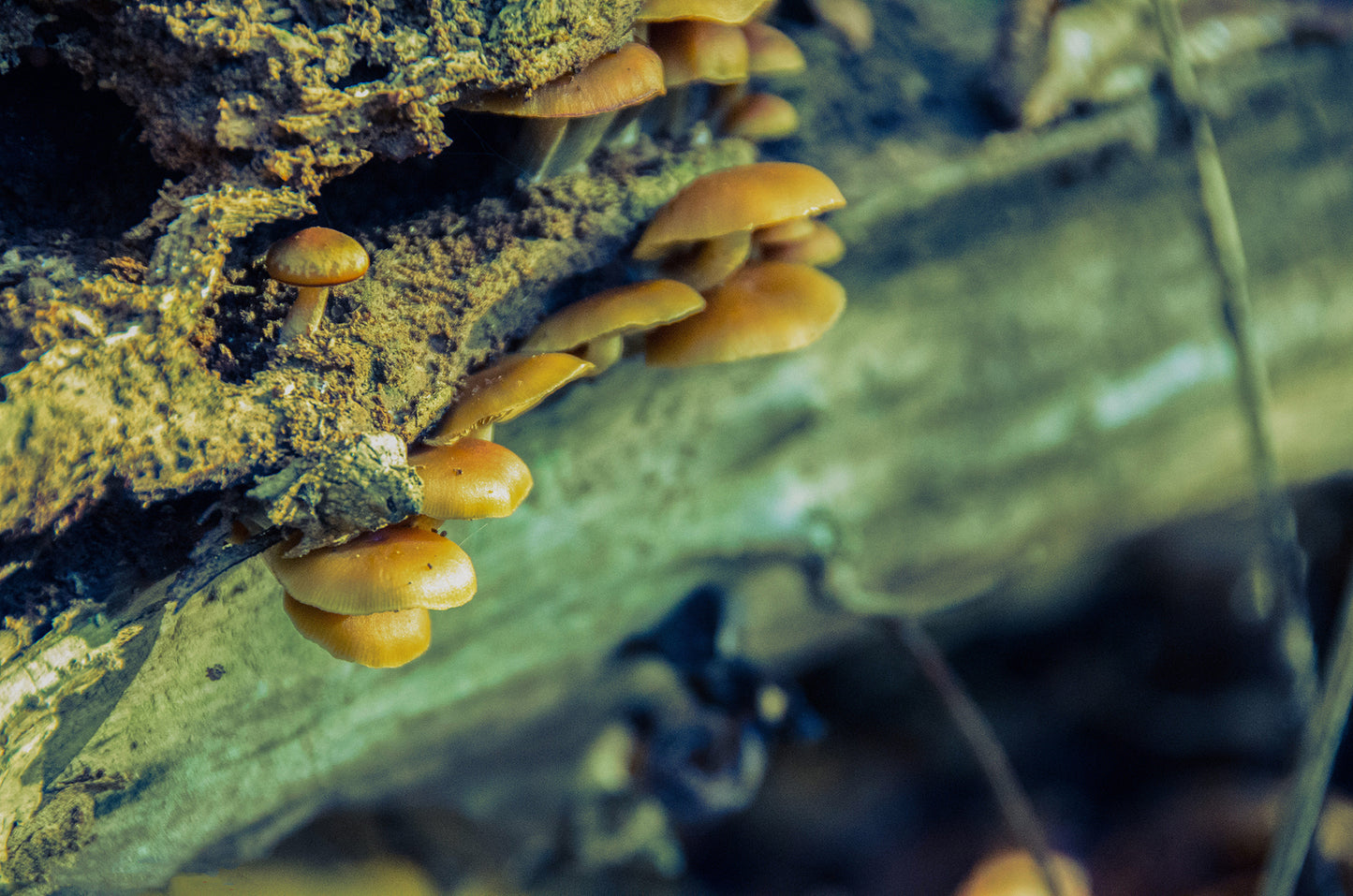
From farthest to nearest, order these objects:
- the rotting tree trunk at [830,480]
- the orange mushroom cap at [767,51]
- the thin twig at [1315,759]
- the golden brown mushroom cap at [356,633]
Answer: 1. the thin twig at [1315,759]
2. the orange mushroom cap at [767,51]
3. the rotting tree trunk at [830,480]
4. the golden brown mushroom cap at [356,633]

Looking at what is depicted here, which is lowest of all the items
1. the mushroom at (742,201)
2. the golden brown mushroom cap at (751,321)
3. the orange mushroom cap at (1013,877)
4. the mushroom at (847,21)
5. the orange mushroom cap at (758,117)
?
the orange mushroom cap at (1013,877)

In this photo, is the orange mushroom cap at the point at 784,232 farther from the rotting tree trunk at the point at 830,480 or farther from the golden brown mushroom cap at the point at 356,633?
the golden brown mushroom cap at the point at 356,633

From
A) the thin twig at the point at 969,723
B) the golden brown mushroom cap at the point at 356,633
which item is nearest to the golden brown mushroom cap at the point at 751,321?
the golden brown mushroom cap at the point at 356,633

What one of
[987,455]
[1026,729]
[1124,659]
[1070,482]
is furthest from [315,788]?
[1124,659]

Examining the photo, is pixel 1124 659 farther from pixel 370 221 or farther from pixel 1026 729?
pixel 370 221

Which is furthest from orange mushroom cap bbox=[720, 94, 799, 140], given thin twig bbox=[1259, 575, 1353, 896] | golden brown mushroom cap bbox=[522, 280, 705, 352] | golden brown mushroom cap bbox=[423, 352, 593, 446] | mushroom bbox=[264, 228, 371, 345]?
thin twig bbox=[1259, 575, 1353, 896]

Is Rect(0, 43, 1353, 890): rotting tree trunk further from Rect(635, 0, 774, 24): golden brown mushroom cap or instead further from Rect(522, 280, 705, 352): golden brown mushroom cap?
Rect(635, 0, 774, 24): golden brown mushroom cap

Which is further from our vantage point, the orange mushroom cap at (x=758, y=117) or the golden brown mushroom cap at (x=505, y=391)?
the orange mushroom cap at (x=758, y=117)

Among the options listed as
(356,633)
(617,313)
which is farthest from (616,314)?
(356,633)
